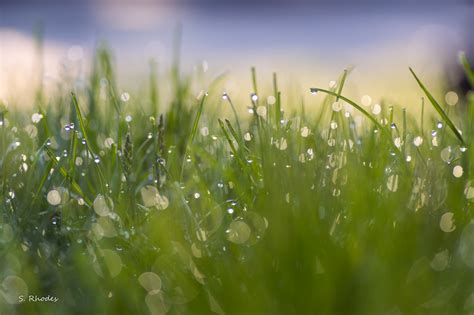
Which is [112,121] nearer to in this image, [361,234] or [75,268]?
[75,268]

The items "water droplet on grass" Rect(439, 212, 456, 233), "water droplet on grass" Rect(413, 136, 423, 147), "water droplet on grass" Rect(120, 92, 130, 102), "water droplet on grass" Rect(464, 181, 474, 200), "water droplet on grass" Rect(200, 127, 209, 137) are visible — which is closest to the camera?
"water droplet on grass" Rect(439, 212, 456, 233)

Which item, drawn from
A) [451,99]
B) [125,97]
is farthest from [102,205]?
[451,99]

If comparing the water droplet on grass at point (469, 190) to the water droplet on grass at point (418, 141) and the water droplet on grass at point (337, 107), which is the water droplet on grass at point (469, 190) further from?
the water droplet on grass at point (337, 107)

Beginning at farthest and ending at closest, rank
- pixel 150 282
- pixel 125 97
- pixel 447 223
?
pixel 125 97 < pixel 447 223 < pixel 150 282

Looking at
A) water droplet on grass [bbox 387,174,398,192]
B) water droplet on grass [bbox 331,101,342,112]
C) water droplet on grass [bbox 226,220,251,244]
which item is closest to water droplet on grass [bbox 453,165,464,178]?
water droplet on grass [bbox 387,174,398,192]

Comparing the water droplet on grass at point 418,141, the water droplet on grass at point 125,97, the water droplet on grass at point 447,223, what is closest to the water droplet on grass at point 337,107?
the water droplet on grass at point 418,141

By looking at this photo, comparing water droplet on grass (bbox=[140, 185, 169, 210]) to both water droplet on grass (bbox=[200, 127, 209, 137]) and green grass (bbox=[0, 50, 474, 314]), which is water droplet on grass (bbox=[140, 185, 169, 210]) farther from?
water droplet on grass (bbox=[200, 127, 209, 137])

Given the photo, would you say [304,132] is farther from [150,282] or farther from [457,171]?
[150,282]

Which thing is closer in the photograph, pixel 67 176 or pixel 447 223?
pixel 447 223
